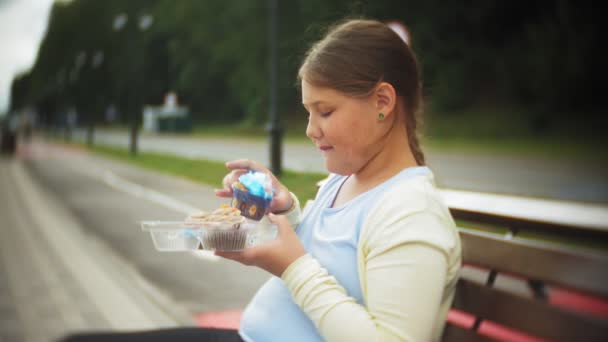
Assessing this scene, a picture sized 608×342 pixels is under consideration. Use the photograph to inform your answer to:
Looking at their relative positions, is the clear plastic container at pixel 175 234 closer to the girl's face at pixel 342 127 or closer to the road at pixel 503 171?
the girl's face at pixel 342 127

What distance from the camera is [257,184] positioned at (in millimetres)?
1235

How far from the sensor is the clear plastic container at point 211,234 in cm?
A: 117

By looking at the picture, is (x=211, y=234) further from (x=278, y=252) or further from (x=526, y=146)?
(x=526, y=146)

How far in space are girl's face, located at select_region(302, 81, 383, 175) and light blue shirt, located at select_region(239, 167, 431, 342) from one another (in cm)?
7

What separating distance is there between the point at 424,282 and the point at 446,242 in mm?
81

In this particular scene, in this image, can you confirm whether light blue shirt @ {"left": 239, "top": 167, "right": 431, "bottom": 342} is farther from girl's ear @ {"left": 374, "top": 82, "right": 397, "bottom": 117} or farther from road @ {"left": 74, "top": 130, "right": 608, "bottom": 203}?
road @ {"left": 74, "top": 130, "right": 608, "bottom": 203}

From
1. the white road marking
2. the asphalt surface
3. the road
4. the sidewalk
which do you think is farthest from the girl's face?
the road

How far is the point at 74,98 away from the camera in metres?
47.3

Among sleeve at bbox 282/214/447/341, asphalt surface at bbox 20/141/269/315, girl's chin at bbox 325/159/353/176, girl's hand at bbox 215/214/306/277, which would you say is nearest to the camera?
sleeve at bbox 282/214/447/341

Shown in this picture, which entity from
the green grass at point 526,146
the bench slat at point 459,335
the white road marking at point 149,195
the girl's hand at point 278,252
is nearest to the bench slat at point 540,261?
the bench slat at point 459,335

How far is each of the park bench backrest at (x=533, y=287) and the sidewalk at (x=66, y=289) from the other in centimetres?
266

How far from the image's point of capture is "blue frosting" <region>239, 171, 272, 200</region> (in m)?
1.22

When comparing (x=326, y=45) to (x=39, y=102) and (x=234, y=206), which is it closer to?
(x=234, y=206)

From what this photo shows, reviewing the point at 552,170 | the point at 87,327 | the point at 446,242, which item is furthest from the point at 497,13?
the point at 446,242
